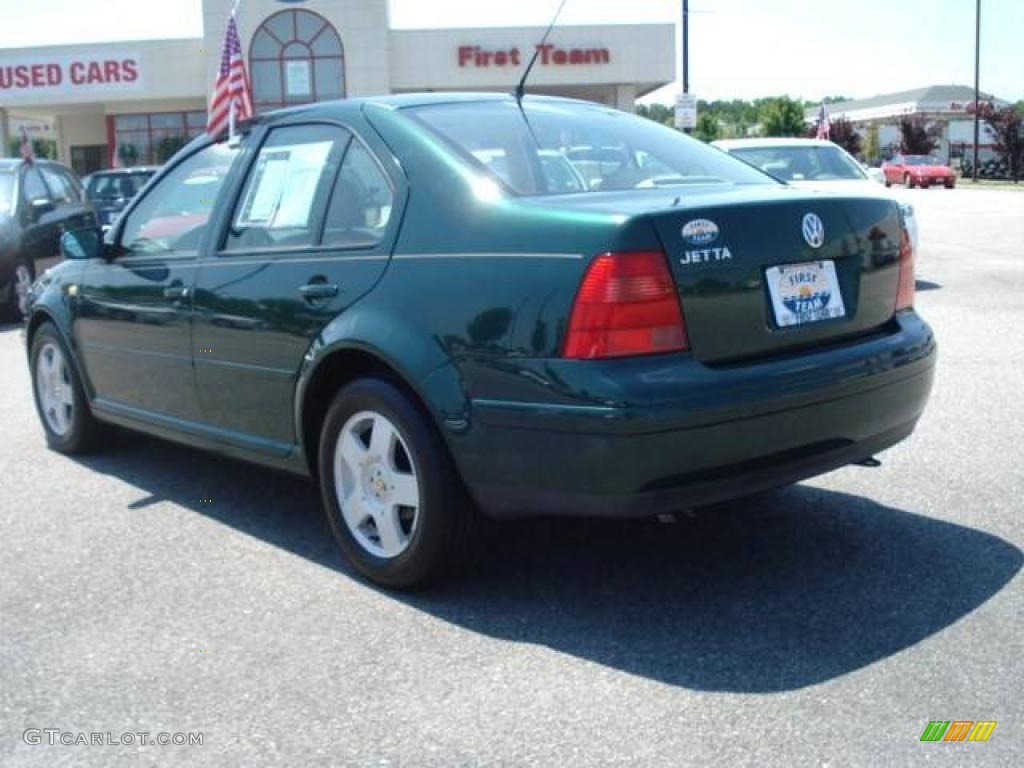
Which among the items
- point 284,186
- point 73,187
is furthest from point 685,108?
point 284,186

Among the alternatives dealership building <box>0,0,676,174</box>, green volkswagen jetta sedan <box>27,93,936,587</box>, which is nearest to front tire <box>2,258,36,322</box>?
green volkswagen jetta sedan <box>27,93,936,587</box>

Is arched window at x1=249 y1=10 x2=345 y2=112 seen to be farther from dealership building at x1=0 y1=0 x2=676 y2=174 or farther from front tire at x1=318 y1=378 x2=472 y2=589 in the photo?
front tire at x1=318 y1=378 x2=472 y2=589

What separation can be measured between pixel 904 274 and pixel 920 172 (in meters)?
48.7

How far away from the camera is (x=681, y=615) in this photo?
12.6 feet

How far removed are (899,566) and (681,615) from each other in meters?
0.85

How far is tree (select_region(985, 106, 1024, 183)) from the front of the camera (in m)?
56.0

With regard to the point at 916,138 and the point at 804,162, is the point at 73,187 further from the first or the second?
the point at 916,138

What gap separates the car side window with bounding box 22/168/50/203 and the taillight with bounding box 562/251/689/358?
11008 millimetres

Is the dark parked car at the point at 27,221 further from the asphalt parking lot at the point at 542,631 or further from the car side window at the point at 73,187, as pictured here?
the asphalt parking lot at the point at 542,631

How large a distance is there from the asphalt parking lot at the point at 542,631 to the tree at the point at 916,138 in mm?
62639

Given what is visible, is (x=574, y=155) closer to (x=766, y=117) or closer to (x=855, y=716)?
(x=855, y=716)

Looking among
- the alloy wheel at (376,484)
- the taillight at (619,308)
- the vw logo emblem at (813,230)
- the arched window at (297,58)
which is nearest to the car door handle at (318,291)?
the alloy wheel at (376,484)

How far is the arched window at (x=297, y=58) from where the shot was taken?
40.4m

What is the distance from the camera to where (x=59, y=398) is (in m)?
6.40
